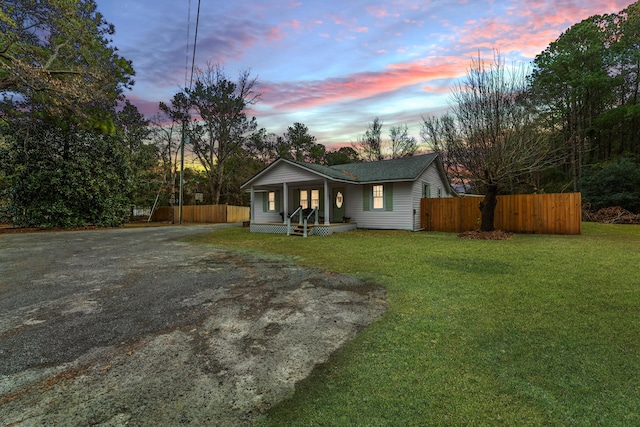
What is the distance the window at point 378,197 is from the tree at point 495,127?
4.29 m

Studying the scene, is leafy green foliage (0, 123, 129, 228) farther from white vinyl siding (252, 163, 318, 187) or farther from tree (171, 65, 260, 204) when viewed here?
white vinyl siding (252, 163, 318, 187)

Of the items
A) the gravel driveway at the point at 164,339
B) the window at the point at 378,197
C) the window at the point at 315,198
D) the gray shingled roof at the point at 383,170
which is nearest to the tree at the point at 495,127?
the gray shingled roof at the point at 383,170

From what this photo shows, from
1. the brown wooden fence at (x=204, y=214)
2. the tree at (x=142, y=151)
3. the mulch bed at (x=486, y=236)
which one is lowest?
the mulch bed at (x=486, y=236)

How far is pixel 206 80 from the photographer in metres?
27.7

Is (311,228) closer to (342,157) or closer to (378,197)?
(378,197)

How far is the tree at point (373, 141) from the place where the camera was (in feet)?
112

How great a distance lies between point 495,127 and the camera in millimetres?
11344

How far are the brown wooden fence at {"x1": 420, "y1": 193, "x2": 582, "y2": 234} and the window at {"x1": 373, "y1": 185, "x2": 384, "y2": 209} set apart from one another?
2.15 m

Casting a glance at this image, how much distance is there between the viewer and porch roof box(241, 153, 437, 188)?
1392 centimetres

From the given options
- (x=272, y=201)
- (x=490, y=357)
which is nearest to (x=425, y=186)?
(x=272, y=201)

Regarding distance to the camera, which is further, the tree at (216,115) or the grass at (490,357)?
the tree at (216,115)

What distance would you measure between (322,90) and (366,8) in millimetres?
6174

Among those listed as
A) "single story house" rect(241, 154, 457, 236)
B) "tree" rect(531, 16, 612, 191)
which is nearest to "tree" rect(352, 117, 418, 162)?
"tree" rect(531, 16, 612, 191)

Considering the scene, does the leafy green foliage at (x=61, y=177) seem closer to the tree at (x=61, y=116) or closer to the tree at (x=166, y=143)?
the tree at (x=61, y=116)
